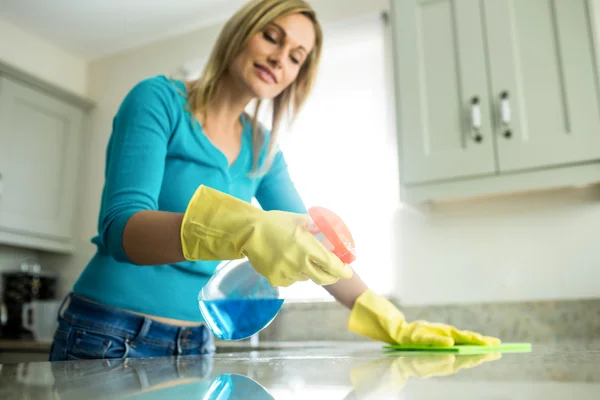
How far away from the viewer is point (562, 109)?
1.69 meters

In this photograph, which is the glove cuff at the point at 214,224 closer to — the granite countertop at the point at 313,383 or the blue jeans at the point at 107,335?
the granite countertop at the point at 313,383

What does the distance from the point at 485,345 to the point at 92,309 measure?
2.43ft

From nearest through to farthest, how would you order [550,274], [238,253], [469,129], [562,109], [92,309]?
1. [238,253]
2. [92,309]
3. [562,109]
4. [469,129]
5. [550,274]

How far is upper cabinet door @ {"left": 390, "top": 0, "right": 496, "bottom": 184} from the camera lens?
5.91 ft

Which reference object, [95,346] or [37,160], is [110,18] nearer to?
[37,160]

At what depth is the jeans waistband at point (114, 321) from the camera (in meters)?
0.92

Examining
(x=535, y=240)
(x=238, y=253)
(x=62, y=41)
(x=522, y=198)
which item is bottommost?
(x=238, y=253)

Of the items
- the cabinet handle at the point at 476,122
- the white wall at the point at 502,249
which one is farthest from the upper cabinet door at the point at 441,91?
the white wall at the point at 502,249

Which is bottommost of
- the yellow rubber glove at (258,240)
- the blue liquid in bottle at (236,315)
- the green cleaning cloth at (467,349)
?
the green cleaning cloth at (467,349)

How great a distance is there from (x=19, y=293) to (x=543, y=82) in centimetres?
268

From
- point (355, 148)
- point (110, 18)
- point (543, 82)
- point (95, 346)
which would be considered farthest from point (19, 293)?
point (543, 82)

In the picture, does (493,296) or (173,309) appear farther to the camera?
(493,296)

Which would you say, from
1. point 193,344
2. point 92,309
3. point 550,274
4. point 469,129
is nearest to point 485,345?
point 193,344

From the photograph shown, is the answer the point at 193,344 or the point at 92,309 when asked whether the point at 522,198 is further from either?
the point at 92,309
